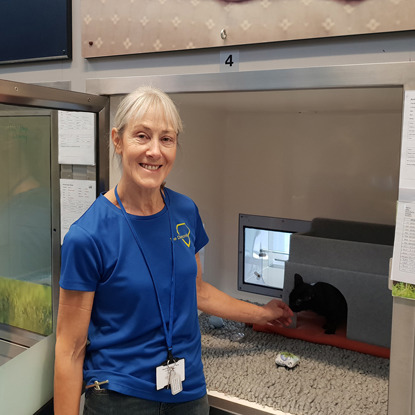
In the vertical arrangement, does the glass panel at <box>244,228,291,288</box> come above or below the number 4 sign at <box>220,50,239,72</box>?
below

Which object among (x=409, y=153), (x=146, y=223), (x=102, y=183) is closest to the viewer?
(x=409, y=153)

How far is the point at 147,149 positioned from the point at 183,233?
9.0 inches

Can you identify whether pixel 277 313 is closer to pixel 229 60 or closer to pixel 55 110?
pixel 229 60

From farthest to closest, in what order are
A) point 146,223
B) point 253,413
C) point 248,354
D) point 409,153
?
point 248,354
point 253,413
point 146,223
point 409,153

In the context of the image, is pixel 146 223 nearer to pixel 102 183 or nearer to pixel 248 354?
pixel 102 183

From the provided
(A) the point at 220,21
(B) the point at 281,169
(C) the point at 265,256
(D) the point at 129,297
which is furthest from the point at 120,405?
(B) the point at 281,169

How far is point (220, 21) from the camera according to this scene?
39.2 inches

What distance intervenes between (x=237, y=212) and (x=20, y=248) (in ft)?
2.95

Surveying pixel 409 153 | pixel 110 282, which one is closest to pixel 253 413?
pixel 110 282

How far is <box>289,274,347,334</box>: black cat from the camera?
4.66ft

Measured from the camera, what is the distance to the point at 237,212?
188 centimetres

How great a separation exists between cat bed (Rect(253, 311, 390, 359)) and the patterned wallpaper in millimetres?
952

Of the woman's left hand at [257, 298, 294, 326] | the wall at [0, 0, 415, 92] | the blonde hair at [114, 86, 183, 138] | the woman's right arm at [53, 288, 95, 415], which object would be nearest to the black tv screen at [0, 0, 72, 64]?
the wall at [0, 0, 415, 92]

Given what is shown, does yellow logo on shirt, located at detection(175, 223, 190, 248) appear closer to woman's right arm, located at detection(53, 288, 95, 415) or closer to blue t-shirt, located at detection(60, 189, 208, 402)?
blue t-shirt, located at detection(60, 189, 208, 402)
